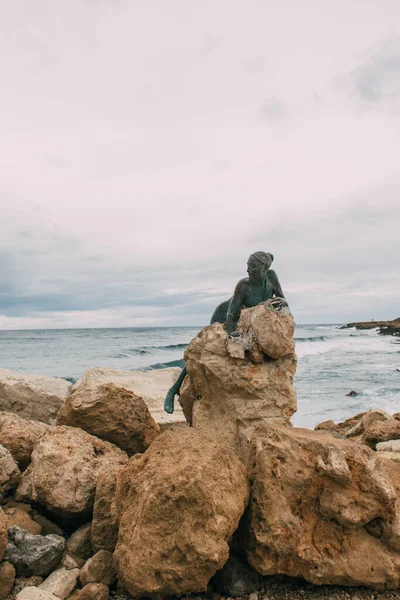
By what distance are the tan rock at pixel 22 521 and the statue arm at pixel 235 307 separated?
2.33 m

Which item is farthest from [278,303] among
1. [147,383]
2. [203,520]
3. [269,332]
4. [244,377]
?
[147,383]

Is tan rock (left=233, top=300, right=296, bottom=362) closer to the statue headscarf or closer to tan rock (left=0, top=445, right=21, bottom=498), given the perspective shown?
the statue headscarf

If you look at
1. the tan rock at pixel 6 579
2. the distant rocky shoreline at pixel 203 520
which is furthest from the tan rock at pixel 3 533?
the tan rock at pixel 6 579

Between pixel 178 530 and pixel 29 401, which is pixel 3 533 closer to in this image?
pixel 178 530

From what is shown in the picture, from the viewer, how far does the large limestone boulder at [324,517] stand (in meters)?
2.75

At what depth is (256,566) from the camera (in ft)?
9.24

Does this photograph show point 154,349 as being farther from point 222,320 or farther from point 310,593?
point 310,593

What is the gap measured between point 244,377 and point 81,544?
1.98 metres

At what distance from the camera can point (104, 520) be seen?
10.1ft

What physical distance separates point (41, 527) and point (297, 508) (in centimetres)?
184

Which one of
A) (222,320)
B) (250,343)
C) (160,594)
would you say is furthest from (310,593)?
(222,320)

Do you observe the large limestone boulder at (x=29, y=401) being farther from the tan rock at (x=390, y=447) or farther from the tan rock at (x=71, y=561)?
the tan rock at (x=390, y=447)

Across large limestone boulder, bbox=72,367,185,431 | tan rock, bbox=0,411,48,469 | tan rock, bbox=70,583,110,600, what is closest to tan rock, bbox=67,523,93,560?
tan rock, bbox=70,583,110,600

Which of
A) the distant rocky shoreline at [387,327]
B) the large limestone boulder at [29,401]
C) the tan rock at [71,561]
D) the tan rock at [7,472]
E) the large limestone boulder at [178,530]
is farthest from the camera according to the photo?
the distant rocky shoreline at [387,327]
